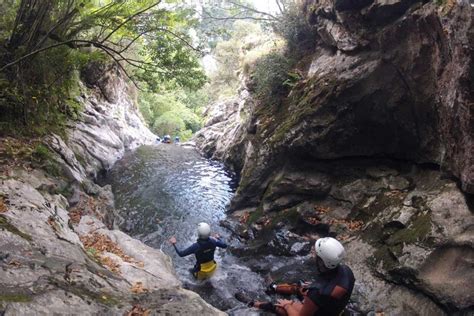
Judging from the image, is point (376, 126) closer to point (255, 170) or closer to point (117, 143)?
point (255, 170)

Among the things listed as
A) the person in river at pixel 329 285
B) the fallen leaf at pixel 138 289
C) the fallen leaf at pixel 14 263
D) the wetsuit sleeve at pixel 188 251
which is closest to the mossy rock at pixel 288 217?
the wetsuit sleeve at pixel 188 251

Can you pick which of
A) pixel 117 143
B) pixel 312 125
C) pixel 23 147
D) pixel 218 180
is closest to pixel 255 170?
pixel 312 125

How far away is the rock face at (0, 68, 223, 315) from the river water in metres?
1.12

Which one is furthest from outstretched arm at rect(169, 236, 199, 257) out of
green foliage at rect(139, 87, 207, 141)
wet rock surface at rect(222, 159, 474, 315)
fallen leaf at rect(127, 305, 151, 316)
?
green foliage at rect(139, 87, 207, 141)

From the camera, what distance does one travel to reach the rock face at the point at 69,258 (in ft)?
12.9

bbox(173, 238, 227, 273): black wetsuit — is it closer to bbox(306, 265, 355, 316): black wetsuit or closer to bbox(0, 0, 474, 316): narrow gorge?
bbox(0, 0, 474, 316): narrow gorge

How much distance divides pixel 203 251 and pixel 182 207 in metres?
5.25

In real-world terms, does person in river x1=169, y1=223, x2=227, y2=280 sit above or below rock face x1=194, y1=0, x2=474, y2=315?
below

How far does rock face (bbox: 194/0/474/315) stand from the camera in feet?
20.0

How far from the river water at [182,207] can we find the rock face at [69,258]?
1120 millimetres

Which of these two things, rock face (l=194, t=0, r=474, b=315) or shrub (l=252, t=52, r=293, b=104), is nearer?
rock face (l=194, t=0, r=474, b=315)

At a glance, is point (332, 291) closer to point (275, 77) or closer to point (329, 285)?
point (329, 285)

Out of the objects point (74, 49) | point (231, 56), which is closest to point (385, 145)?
point (74, 49)

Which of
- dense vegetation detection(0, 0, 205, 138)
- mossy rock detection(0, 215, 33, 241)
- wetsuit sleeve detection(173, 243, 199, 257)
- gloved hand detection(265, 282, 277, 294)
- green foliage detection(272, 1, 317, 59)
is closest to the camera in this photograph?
mossy rock detection(0, 215, 33, 241)
